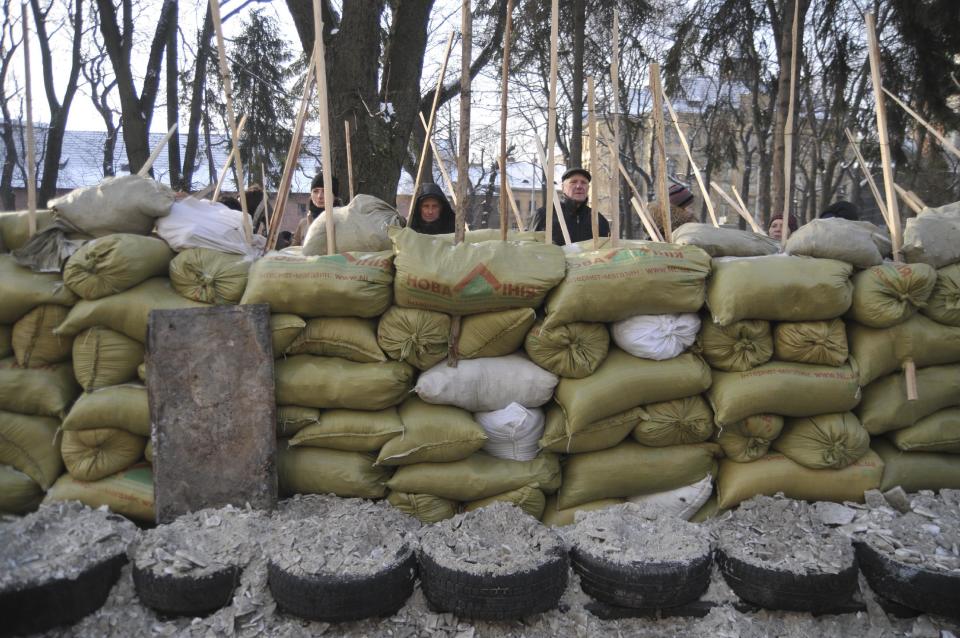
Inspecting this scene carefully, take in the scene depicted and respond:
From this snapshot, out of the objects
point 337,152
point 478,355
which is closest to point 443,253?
point 478,355

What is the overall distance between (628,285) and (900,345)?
133 cm

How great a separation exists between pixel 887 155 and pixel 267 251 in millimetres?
3170

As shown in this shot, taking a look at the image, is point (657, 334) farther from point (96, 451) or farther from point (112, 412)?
point (96, 451)

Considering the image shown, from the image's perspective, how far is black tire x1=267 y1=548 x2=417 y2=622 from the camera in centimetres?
238

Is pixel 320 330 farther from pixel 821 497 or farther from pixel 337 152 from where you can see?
pixel 337 152

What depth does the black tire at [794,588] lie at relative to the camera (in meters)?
2.57

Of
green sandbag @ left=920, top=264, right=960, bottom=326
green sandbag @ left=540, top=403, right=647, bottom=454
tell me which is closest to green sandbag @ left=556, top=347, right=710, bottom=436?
green sandbag @ left=540, top=403, right=647, bottom=454

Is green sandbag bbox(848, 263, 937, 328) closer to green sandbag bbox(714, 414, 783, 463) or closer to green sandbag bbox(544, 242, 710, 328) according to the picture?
green sandbag bbox(714, 414, 783, 463)

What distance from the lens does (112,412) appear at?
9.83 feet

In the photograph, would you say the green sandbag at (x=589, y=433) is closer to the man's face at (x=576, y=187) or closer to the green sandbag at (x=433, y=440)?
the green sandbag at (x=433, y=440)

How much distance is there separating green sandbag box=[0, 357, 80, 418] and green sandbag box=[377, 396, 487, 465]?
1.54 meters

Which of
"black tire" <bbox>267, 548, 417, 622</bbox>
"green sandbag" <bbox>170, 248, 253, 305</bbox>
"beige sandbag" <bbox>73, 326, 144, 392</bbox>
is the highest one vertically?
"green sandbag" <bbox>170, 248, 253, 305</bbox>

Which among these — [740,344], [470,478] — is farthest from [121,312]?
[740,344]

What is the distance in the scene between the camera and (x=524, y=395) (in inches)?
121
